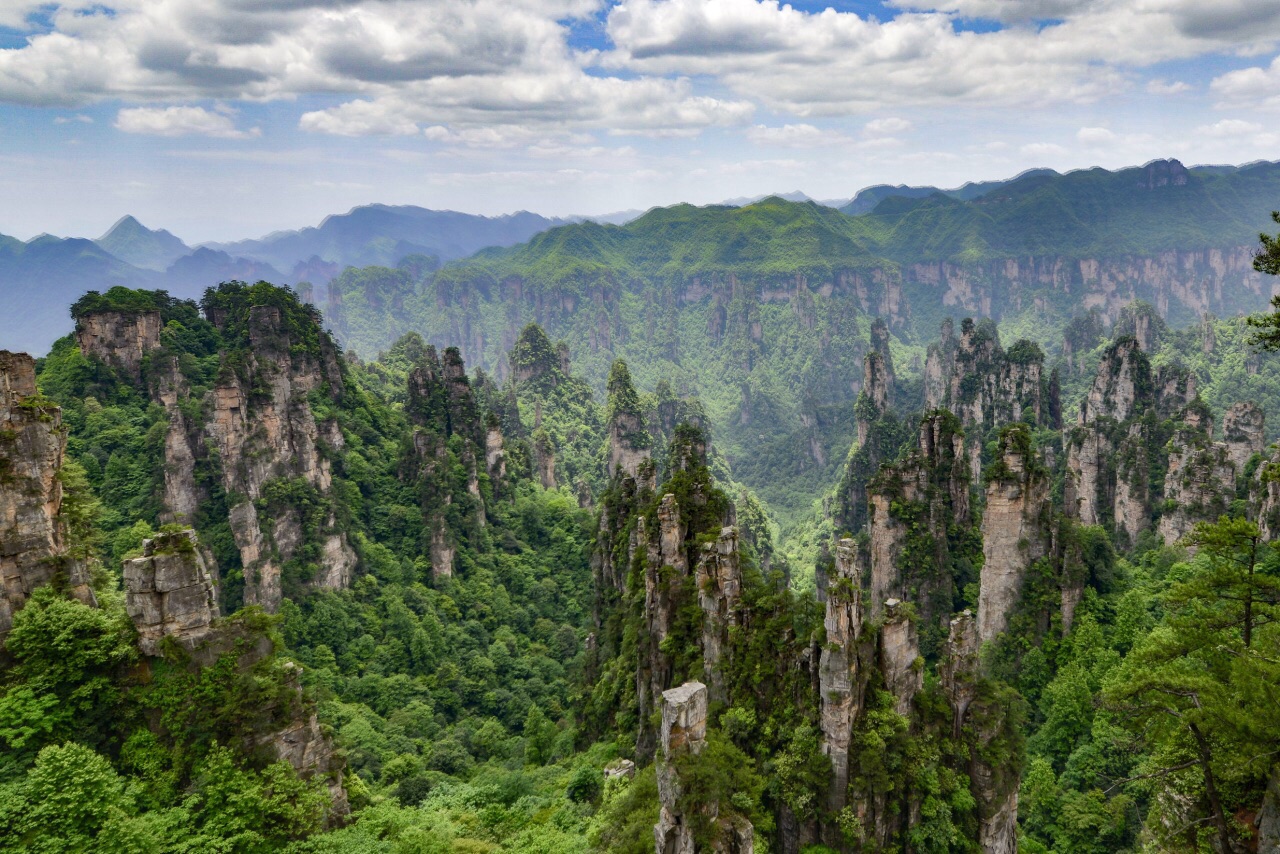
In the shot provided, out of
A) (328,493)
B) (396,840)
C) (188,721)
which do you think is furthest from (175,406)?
(396,840)

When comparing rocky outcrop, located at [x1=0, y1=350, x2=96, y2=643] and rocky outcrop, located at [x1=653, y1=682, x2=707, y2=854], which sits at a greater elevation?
rocky outcrop, located at [x1=0, y1=350, x2=96, y2=643]

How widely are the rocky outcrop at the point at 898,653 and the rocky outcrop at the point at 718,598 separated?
227 inches

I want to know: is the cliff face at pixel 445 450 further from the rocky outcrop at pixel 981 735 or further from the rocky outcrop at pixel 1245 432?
the rocky outcrop at pixel 1245 432

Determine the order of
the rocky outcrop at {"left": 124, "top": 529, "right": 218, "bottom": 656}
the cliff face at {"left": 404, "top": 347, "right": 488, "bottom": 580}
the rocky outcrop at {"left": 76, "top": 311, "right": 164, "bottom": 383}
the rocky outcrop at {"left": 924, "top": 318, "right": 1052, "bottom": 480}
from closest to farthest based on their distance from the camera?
the rocky outcrop at {"left": 124, "top": 529, "right": 218, "bottom": 656} < the rocky outcrop at {"left": 76, "top": 311, "right": 164, "bottom": 383} < the cliff face at {"left": 404, "top": 347, "right": 488, "bottom": 580} < the rocky outcrop at {"left": 924, "top": 318, "right": 1052, "bottom": 480}

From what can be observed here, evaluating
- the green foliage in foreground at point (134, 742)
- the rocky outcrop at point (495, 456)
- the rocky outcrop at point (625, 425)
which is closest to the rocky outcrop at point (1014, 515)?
the green foliage in foreground at point (134, 742)

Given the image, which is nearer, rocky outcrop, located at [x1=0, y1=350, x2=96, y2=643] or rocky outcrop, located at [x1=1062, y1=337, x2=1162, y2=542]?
rocky outcrop, located at [x1=0, y1=350, x2=96, y2=643]

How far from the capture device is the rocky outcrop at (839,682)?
2617 centimetres

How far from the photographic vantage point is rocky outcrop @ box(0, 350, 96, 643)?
24562 mm

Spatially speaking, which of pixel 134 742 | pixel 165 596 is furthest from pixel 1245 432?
pixel 134 742

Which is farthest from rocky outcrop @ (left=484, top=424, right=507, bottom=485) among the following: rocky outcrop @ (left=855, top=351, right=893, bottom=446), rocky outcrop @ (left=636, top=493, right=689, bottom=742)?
rocky outcrop @ (left=855, top=351, right=893, bottom=446)

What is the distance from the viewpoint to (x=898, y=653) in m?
27.9

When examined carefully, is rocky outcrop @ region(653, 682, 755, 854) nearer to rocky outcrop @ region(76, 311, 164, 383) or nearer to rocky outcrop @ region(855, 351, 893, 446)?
rocky outcrop @ region(76, 311, 164, 383)

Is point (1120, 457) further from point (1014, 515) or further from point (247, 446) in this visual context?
point (247, 446)

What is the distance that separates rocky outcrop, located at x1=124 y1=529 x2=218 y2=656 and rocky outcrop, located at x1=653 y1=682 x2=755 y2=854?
1512 centimetres
